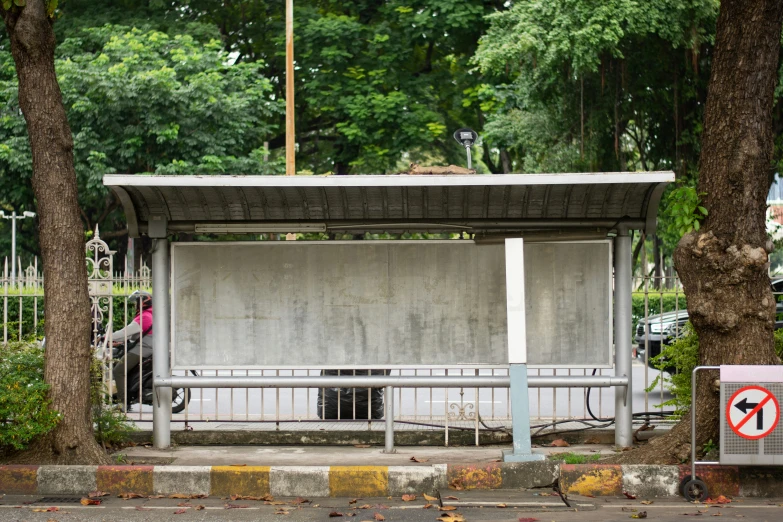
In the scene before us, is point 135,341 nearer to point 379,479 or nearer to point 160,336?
point 160,336

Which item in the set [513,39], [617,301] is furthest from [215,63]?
[617,301]

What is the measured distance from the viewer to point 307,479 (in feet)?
22.7

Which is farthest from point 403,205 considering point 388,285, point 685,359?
point 685,359

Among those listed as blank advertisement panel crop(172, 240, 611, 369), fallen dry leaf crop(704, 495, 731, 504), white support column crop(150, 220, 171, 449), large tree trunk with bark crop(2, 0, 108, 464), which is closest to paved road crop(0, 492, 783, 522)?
fallen dry leaf crop(704, 495, 731, 504)

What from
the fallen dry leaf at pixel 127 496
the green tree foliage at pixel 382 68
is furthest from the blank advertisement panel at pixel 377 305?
the green tree foliage at pixel 382 68

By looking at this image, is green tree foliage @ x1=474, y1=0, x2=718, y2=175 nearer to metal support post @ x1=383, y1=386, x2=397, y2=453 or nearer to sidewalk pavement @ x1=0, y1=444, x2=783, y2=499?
metal support post @ x1=383, y1=386, x2=397, y2=453

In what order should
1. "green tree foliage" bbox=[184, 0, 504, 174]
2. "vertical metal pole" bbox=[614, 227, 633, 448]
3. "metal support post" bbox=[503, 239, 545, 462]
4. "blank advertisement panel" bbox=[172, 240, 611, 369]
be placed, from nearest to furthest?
"metal support post" bbox=[503, 239, 545, 462] → "vertical metal pole" bbox=[614, 227, 633, 448] → "blank advertisement panel" bbox=[172, 240, 611, 369] → "green tree foliage" bbox=[184, 0, 504, 174]

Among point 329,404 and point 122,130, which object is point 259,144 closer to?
point 122,130

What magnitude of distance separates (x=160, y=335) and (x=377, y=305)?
1980mm

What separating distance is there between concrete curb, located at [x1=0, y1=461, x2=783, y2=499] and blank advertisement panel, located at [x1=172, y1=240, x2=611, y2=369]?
4.75 feet

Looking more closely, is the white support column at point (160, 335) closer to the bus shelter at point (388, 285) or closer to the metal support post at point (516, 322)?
the bus shelter at point (388, 285)

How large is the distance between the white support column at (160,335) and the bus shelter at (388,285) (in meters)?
0.01

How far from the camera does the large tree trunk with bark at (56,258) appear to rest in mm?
7242

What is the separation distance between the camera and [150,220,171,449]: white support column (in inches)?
317
